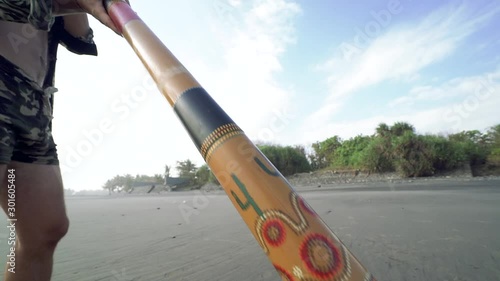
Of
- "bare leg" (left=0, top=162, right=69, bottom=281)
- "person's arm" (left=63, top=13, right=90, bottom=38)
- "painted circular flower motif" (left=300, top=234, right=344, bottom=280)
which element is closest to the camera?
"painted circular flower motif" (left=300, top=234, right=344, bottom=280)

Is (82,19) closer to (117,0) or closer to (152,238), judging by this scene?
(117,0)

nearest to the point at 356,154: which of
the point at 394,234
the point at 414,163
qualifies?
the point at 414,163

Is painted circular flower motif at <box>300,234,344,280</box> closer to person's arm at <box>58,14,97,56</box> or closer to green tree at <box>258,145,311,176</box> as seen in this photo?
person's arm at <box>58,14,97,56</box>

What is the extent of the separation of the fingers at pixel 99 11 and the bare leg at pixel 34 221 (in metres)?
0.82

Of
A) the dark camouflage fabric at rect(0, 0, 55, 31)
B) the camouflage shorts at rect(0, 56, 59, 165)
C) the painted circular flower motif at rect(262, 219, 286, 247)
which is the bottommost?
the painted circular flower motif at rect(262, 219, 286, 247)

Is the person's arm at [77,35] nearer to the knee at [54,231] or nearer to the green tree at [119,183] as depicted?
the knee at [54,231]

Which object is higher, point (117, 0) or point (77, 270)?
point (117, 0)

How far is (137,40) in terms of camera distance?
2.82 ft

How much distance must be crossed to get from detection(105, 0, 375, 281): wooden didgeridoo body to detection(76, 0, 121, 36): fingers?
1.17ft

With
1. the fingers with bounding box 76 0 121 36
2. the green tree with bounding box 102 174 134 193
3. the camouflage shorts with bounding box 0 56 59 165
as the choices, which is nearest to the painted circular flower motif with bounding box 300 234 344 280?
the fingers with bounding box 76 0 121 36

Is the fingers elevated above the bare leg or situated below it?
above

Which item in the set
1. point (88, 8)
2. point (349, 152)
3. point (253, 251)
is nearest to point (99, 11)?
point (88, 8)

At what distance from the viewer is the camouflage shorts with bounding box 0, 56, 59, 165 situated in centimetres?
100

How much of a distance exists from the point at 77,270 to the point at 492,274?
2686 mm
